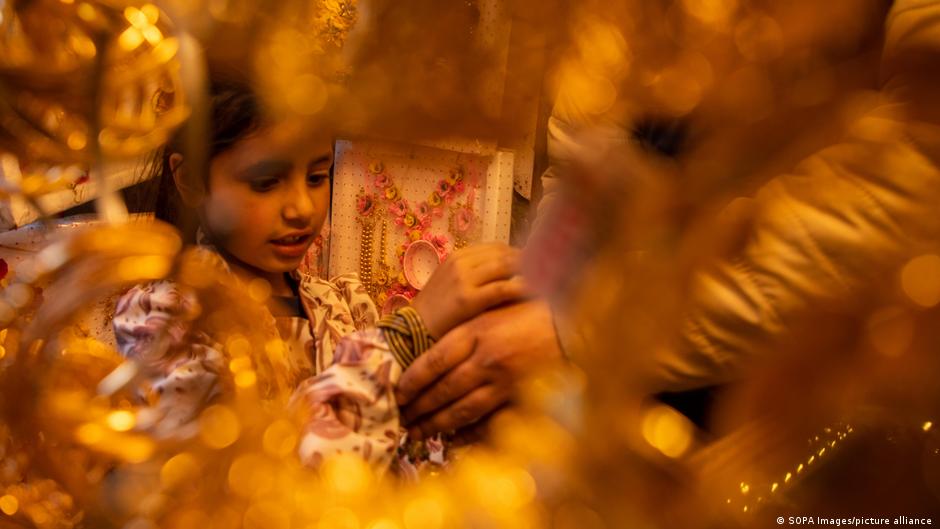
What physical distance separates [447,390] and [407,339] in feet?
0.09

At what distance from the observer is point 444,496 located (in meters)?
0.24

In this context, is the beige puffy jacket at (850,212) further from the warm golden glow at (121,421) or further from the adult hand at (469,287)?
the warm golden glow at (121,421)

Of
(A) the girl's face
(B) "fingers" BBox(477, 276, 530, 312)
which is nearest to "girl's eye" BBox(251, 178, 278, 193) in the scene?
(A) the girl's face

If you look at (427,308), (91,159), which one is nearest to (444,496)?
(427,308)

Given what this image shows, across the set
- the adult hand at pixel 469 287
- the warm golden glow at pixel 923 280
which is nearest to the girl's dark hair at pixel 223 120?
the adult hand at pixel 469 287

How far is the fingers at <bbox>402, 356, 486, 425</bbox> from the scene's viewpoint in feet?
0.95

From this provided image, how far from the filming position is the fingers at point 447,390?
0.95 ft


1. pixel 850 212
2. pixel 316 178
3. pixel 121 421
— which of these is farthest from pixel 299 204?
pixel 850 212

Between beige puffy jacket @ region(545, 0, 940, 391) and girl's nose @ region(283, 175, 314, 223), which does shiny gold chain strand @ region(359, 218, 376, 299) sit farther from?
beige puffy jacket @ region(545, 0, 940, 391)

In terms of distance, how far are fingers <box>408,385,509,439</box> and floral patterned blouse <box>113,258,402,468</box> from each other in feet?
0.04

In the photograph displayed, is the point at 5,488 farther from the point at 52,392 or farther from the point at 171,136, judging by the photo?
the point at 171,136

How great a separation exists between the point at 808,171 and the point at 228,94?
22cm

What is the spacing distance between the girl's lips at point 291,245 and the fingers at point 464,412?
0.11 meters

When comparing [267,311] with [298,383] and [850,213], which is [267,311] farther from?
[850,213]
